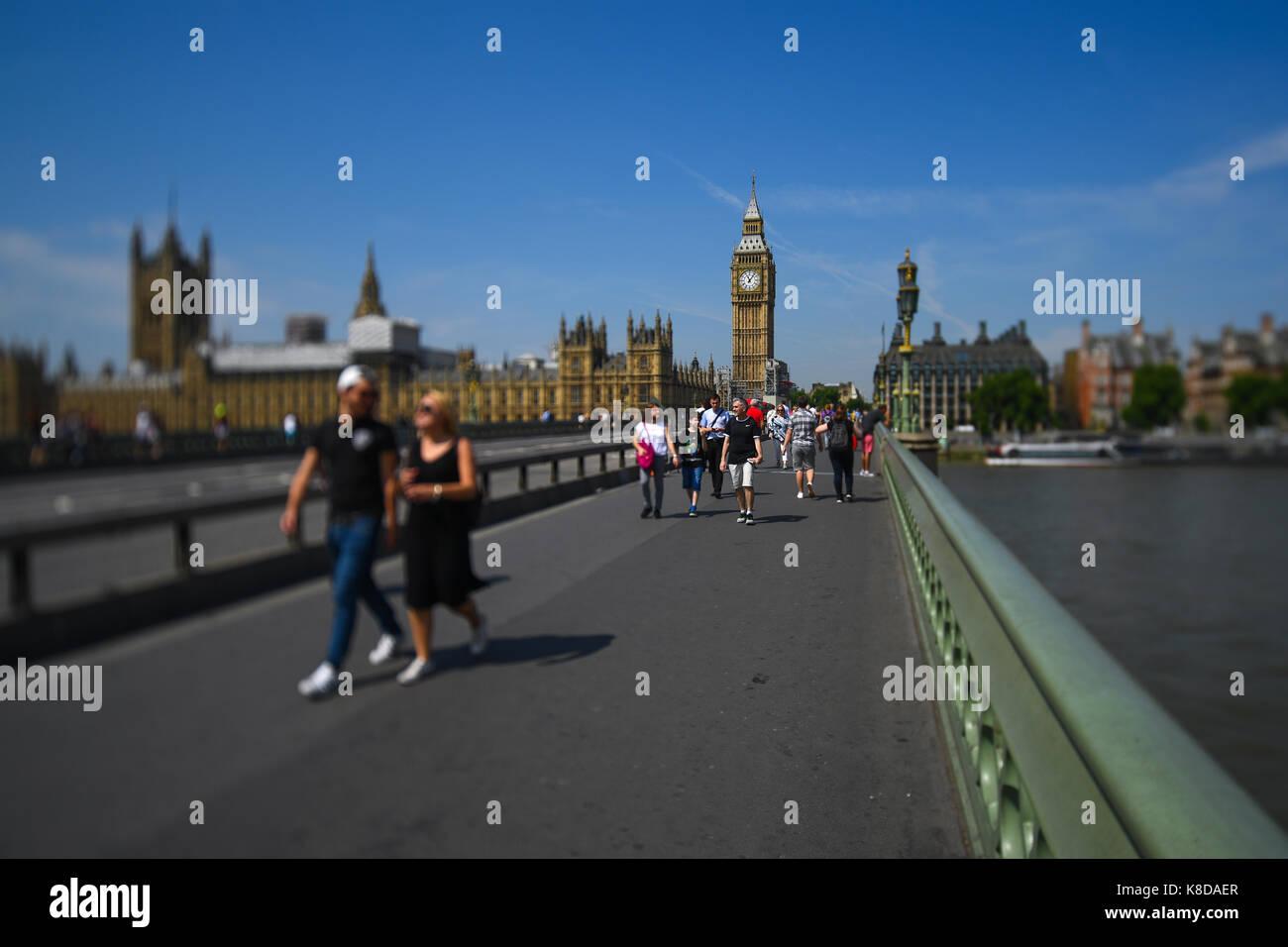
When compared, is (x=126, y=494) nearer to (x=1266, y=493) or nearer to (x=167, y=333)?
(x=167, y=333)

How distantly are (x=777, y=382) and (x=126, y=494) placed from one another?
20646 millimetres

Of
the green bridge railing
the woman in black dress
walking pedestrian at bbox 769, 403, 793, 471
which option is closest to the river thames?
the green bridge railing

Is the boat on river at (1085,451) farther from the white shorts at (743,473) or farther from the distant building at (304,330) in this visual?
the white shorts at (743,473)

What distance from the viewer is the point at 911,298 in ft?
69.9

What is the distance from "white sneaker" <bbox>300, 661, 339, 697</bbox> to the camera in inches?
88.5

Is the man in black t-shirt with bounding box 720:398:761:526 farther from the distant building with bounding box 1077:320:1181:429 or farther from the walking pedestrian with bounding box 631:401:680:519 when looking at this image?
the distant building with bounding box 1077:320:1181:429

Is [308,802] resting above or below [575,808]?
above

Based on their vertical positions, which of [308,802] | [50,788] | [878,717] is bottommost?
[878,717]

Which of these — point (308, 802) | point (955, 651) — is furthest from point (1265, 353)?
point (955, 651)

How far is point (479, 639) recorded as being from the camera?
12.6ft

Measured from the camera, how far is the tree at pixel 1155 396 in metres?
1.46

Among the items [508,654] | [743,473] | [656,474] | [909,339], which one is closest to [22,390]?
[508,654]

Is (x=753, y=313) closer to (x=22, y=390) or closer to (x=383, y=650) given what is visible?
(x=383, y=650)
